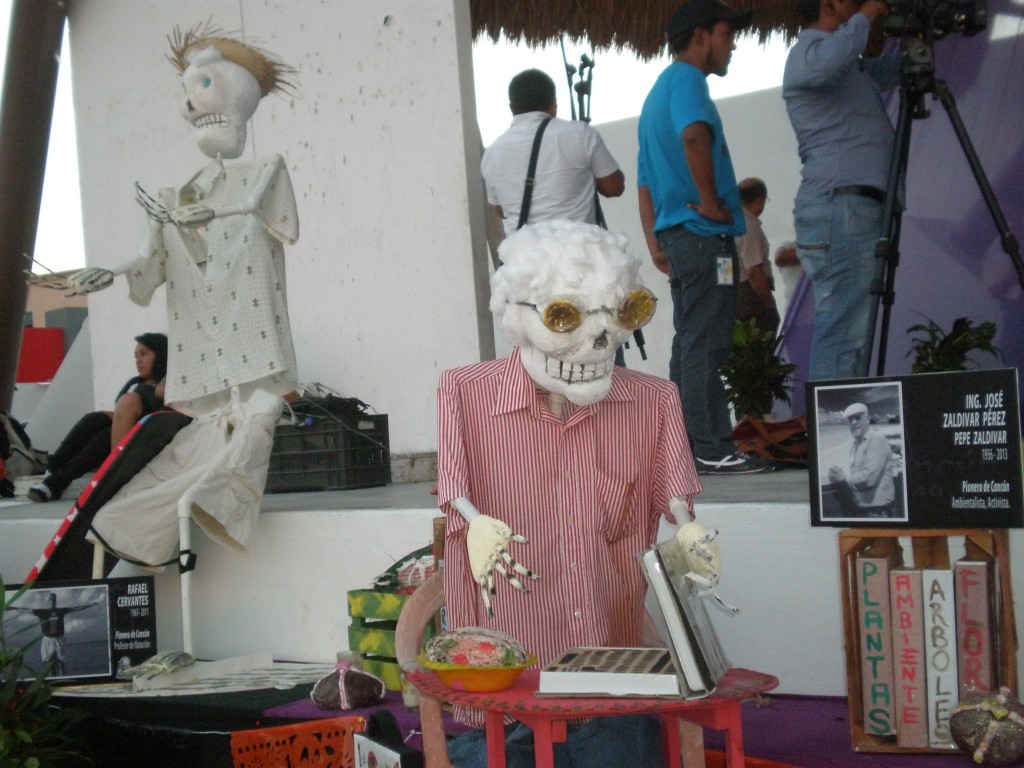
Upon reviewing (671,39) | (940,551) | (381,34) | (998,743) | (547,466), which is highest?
(381,34)

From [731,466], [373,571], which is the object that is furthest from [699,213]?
[373,571]

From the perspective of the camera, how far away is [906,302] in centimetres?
538

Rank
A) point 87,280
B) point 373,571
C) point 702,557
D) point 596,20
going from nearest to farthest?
point 702,557 → point 373,571 → point 87,280 → point 596,20

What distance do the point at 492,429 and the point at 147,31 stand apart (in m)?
4.40

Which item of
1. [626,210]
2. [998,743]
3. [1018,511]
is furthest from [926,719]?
[626,210]

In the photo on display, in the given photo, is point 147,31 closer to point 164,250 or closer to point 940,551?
point 164,250

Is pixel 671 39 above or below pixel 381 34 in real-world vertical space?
below

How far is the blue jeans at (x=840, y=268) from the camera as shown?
359 cm

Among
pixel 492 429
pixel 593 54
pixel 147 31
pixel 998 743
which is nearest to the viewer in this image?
pixel 998 743

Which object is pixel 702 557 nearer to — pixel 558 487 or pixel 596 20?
pixel 558 487

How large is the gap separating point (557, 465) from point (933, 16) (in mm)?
2092

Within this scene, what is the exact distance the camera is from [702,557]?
1.96 m

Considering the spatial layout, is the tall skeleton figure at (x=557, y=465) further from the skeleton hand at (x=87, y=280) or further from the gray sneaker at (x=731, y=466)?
the skeleton hand at (x=87, y=280)

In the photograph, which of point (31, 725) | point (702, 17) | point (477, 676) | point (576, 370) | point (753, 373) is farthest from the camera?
point (753, 373)
